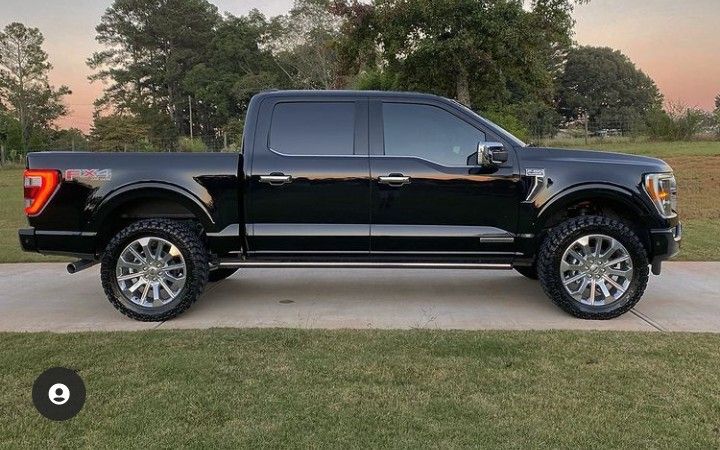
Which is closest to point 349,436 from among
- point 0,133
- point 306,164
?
point 306,164

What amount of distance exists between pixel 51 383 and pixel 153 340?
956 mm

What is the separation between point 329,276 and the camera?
664cm

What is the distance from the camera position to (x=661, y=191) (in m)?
4.90

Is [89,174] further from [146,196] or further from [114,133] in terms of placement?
[114,133]

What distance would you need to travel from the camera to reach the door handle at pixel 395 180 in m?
4.90

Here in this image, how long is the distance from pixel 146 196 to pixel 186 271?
28.9 inches

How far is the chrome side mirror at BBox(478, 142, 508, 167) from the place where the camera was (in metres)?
4.71

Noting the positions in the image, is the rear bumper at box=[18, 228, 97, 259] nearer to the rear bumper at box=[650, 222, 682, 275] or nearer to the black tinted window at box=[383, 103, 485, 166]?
the black tinted window at box=[383, 103, 485, 166]

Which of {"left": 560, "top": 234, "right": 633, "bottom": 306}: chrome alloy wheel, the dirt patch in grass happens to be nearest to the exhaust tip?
{"left": 560, "top": 234, "right": 633, "bottom": 306}: chrome alloy wheel

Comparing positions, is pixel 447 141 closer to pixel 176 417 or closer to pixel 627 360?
pixel 627 360

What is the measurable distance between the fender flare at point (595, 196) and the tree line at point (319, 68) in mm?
11208

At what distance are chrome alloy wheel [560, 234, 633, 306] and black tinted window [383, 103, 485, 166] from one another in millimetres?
1232

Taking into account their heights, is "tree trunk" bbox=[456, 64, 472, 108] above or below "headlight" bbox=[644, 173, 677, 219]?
above

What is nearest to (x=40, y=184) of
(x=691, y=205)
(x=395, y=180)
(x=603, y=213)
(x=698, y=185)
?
(x=395, y=180)
